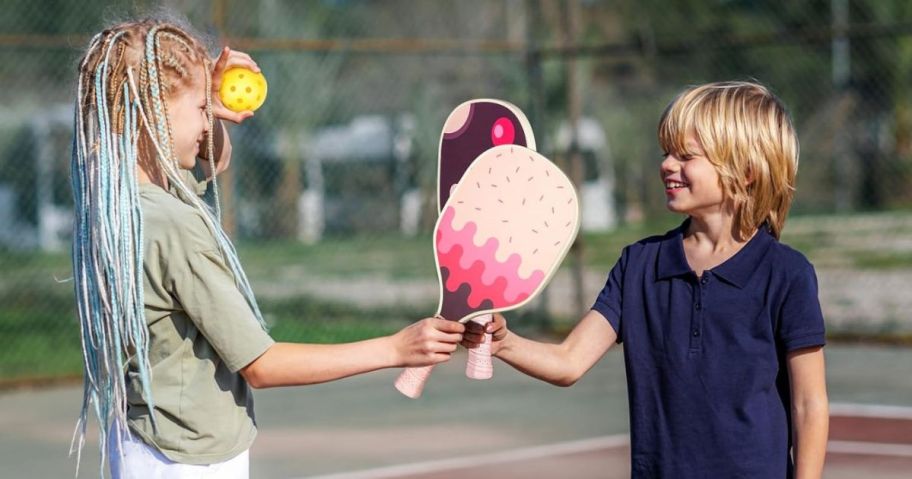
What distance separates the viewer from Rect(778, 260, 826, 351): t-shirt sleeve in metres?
2.95

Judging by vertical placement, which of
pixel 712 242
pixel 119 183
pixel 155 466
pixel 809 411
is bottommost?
pixel 155 466

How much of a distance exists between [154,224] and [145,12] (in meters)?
0.59

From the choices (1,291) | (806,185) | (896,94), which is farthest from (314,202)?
(896,94)

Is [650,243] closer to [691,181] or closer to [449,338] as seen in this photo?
[691,181]

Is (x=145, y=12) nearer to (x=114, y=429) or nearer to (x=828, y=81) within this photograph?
(x=114, y=429)

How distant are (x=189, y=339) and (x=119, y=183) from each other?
0.34 metres

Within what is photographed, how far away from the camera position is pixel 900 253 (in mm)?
19297

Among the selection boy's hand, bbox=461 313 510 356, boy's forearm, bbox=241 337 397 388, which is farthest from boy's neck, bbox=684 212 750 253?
boy's forearm, bbox=241 337 397 388

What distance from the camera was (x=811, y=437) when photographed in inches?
116

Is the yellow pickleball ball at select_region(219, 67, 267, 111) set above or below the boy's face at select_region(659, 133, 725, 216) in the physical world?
above

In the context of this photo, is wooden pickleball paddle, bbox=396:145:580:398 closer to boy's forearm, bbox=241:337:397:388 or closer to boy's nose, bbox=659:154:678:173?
boy's forearm, bbox=241:337:397:388

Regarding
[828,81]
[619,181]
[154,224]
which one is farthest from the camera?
[619,181]

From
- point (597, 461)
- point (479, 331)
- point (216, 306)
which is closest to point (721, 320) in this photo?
point (479, 331)

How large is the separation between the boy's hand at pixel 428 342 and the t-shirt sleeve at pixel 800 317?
0.67 metres
